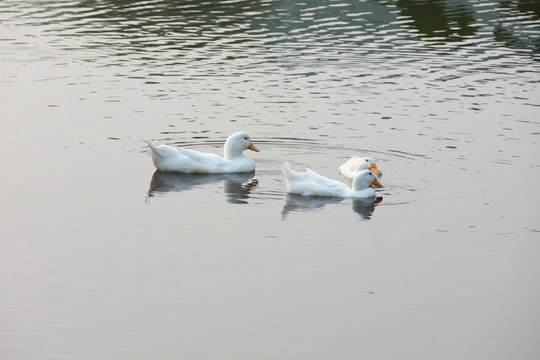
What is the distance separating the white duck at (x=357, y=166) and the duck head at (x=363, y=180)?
994mm

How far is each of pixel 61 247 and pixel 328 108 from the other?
438 inches

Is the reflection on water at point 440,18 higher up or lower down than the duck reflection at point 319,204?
lower down

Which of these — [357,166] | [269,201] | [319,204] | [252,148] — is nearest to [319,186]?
[319,204]

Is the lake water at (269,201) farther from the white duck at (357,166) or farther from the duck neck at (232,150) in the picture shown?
the duck neck at (232,150)

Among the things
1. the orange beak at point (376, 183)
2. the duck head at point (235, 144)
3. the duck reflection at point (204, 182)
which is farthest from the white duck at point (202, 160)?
the orange beak at point (376, 183)

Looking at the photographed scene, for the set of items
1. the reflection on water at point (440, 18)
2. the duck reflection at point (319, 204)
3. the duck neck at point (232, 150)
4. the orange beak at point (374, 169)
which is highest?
the duck neck at point (232, 150)

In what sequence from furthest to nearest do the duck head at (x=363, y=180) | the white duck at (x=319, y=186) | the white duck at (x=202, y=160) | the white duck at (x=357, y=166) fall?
the white duck at (x=202, y=160) → the white duck at (x=357, y=166) → the white duck at (x=319, y=186) → the duck head at (x=363, y=180)

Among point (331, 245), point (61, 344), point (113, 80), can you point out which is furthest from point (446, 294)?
point (113, 80)

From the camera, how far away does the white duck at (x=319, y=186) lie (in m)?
18.5

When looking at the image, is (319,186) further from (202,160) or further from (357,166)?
(202,160)

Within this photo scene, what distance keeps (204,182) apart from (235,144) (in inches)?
50.3

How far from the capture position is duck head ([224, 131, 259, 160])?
20.6 m

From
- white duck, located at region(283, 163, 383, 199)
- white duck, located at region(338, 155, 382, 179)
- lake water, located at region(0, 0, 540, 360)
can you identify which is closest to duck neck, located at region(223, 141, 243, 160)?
lake water, located at region(0, 0, 540, 360)

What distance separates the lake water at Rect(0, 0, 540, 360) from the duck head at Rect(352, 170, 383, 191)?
374mm
